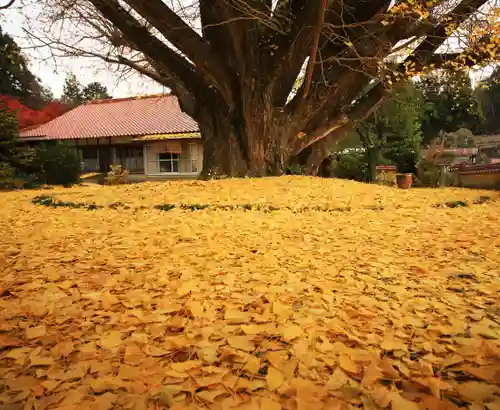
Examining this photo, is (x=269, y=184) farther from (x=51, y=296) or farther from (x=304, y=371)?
(x=304, y=371)

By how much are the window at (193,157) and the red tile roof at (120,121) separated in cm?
95

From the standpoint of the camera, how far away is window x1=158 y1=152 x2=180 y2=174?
19.4 m

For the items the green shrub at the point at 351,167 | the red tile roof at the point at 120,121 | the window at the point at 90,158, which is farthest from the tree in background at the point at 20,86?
the green shrub at the point at 351,167

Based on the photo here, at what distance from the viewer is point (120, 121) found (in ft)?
68.4

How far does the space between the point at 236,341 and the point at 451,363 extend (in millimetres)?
849

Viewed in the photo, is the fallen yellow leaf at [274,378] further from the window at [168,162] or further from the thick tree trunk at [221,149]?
the window at [168,162]

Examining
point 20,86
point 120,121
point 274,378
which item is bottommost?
point 274,378

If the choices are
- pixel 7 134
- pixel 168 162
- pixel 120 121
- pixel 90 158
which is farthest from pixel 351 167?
pixel 90 158

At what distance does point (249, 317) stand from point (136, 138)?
1828 cm

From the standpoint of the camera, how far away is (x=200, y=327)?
5.83 ft

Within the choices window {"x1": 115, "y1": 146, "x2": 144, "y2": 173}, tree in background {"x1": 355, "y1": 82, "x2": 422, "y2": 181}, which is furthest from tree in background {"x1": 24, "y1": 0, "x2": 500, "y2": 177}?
window {"x1": 115, "y1": 146, "x2": 144, "y2": 173}

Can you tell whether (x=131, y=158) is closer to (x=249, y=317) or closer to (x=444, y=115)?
(x=249, y=317)

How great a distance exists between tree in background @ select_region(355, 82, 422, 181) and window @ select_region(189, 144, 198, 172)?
782cm

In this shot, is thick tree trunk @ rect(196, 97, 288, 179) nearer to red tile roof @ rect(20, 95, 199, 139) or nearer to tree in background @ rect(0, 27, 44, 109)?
red tile roof @ rect(20, 95, 199, 139)
